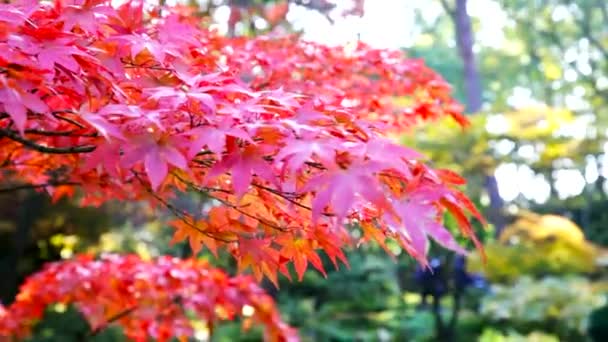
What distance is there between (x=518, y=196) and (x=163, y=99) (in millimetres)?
12454

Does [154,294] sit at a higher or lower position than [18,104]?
lower

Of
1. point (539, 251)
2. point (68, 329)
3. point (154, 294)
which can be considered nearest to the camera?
point (154, 294)

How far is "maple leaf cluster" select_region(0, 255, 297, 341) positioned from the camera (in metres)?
2.63

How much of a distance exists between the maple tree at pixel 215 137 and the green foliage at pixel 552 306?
5.07m

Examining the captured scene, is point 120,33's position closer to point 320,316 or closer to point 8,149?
point 8,149

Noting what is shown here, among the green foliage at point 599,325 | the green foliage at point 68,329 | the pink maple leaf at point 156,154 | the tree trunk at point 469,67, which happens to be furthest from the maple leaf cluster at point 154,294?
the tree trunk at point 469,67

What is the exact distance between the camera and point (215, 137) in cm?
93

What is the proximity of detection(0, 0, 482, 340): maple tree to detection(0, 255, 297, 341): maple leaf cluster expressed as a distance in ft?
3.89

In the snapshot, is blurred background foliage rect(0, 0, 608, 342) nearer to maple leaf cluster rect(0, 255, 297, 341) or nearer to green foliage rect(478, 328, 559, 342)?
green foliage rect(478, 328, 559, 342)

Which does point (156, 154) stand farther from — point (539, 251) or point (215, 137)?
point (539, 251)

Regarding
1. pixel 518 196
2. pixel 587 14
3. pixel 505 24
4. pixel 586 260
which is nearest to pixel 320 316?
pixel 586 260

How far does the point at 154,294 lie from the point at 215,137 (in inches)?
72.4

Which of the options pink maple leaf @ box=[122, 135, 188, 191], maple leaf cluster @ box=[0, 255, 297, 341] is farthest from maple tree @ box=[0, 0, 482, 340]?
maple leaf cluster @ box=[0, 255, 297, 341]

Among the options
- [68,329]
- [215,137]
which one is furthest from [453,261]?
[215,137]
